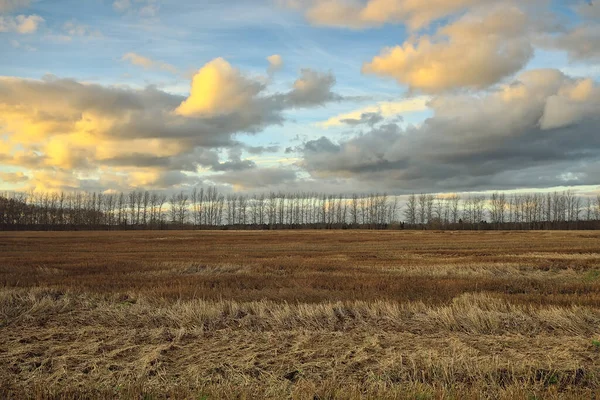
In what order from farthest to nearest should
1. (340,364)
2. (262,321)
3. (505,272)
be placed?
(505,272)
(262,321)
(340,364)

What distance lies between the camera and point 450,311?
11.5 m

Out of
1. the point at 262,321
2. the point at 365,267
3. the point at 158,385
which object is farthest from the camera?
the point at 365,267

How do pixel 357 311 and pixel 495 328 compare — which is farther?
pixel 357 311

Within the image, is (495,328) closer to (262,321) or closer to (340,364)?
(340,364)

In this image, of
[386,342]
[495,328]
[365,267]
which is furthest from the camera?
[365,267]

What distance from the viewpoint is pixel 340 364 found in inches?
317

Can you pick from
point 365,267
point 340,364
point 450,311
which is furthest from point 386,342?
point 365,267

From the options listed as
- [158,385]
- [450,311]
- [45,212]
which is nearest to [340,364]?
[158,385]

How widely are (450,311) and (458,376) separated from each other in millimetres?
4118

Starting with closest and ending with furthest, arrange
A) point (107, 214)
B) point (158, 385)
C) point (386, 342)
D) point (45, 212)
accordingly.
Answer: point (158, 385)
point (386, 342)
point (45, 212)
point (107, 214)

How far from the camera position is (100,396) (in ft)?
22.0

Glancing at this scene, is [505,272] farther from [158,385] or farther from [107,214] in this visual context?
[107,214]

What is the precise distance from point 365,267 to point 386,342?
17.7 metres

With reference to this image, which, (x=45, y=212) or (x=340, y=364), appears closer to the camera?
(x=340, y=364)
